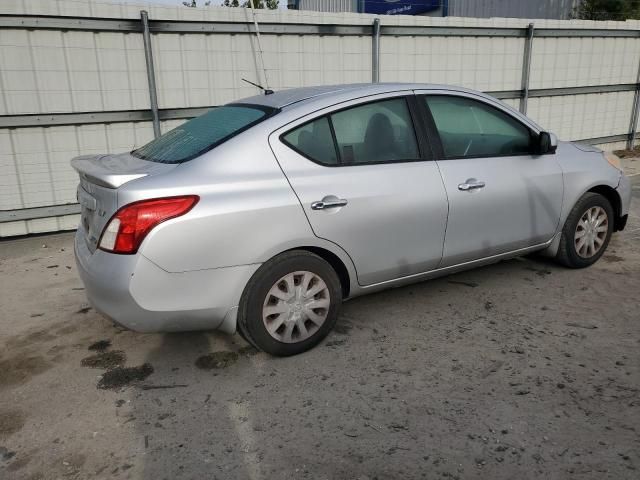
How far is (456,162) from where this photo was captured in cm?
383

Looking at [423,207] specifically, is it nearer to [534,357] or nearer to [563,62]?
[534,357]

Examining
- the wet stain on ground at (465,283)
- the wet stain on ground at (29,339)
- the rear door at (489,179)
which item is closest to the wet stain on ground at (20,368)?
the wet stain on ground at (29,339)

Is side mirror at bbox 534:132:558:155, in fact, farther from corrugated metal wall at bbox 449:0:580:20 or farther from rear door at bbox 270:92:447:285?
Answer: corrugated metal wall at bbox 449:0:580:20

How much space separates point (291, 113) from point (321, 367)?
152cm

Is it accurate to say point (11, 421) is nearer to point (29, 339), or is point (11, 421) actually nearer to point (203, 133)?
point (29, 339)

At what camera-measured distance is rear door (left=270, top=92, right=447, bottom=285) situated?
3.30 meters

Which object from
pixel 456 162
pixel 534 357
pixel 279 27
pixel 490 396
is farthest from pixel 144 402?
pixel 279 27

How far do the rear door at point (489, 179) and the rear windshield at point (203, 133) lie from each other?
1205 millimetres

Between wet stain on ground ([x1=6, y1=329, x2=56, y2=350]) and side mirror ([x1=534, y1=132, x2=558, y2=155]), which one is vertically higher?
side mirror ([x1=534, y1=132, x2=558, y2=155])

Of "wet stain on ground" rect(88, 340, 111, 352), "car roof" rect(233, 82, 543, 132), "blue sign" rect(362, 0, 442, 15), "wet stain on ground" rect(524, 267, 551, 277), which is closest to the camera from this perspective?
"car roof" rect(233, 82, 543, 132)

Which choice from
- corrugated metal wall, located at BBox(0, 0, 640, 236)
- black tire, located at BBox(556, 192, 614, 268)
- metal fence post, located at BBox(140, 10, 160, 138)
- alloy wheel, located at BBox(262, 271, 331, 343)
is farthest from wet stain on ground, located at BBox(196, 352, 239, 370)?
metal fence post, located at BBox(140, 10, 160, 138)

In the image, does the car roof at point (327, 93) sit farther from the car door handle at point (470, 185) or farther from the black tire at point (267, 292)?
the black tire at point (267, 292)

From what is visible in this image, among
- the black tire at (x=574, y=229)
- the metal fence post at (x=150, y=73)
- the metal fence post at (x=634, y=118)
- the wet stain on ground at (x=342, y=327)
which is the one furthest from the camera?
the metal fence post at (x=634, y=118)

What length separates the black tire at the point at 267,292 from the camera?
316 cm
